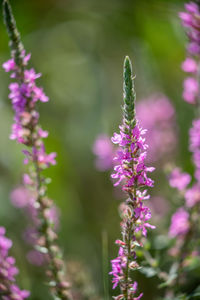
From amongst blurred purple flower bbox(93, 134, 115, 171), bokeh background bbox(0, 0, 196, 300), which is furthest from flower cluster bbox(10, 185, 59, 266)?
blurred purple flower bbox(93, 134, 115, 171)

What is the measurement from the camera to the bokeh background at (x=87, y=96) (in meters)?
1.59

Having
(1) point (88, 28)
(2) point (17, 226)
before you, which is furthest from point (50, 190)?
(1) point (88, 28)

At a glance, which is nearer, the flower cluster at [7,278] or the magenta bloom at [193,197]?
the flower cluster at [7,278]

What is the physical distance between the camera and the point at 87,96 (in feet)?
7.88

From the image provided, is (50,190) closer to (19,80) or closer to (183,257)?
(183,257)

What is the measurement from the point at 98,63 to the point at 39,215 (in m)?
1.85

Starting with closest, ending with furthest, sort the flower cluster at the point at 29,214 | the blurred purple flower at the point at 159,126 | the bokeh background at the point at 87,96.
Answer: the flower cluster at the point at 29,214 < the blurred purple flower at the point at 159,126 < the bokeh background at the point at 87,96

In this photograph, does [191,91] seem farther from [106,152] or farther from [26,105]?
[26,105]

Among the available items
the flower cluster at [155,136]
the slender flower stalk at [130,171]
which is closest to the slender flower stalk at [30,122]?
the slender flower stalk at [130,171]

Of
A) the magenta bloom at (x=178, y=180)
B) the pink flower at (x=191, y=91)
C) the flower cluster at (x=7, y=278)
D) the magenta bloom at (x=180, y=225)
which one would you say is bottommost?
the flower cluster at (x=7, y=278)

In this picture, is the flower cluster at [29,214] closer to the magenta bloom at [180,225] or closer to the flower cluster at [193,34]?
the magenta bloom at [180,225]

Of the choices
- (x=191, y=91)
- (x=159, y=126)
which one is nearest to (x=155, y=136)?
(x=159, y=126)

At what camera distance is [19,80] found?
712mm

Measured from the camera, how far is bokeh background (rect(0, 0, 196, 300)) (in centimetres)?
159
